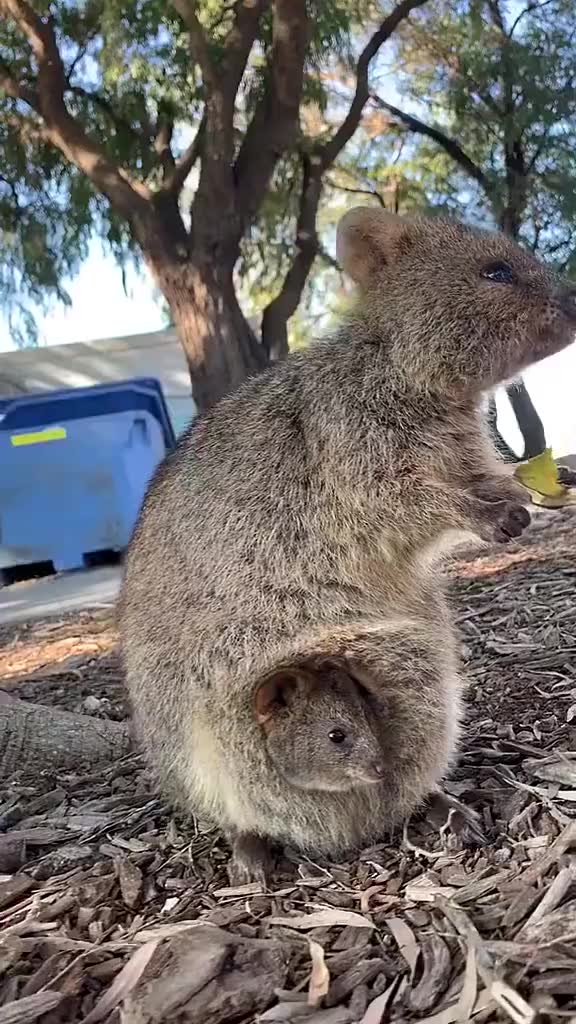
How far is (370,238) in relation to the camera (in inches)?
105

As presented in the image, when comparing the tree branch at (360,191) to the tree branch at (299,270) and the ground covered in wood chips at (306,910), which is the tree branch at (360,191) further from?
the ground covered in wood chips at (306,910)

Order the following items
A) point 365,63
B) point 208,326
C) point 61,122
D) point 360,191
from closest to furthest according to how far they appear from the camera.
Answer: point 208,326, point 61,122, point 365,63, point 360,191

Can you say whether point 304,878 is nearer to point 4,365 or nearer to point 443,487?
point 443,487

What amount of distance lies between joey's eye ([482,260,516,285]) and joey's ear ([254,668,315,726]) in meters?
1.22

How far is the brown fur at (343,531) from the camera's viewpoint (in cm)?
212

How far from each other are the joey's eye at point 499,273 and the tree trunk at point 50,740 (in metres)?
1.87

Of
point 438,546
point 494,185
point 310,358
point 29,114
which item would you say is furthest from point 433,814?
point 29,114

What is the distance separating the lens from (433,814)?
7.15 ft

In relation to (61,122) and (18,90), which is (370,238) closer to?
(61,122)

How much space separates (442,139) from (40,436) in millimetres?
5773

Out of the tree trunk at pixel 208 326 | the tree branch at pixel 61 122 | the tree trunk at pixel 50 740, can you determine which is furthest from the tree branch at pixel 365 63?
the tree trunk at pixel 50 740

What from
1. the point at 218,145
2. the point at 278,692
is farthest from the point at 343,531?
the point at 218,145

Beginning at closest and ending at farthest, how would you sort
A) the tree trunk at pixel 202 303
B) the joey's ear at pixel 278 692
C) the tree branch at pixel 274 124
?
the joey's ear at pixel 278 692 < the tree trunk at pixel 202 303 < the tree branch at pixel 274 124

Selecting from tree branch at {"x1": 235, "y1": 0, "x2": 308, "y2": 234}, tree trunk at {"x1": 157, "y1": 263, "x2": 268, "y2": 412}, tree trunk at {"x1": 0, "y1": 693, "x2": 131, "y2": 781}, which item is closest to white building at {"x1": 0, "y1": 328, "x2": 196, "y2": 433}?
tree branch at {"x1": 235, "y1": 0, "x2": 308, "y2": 234}
